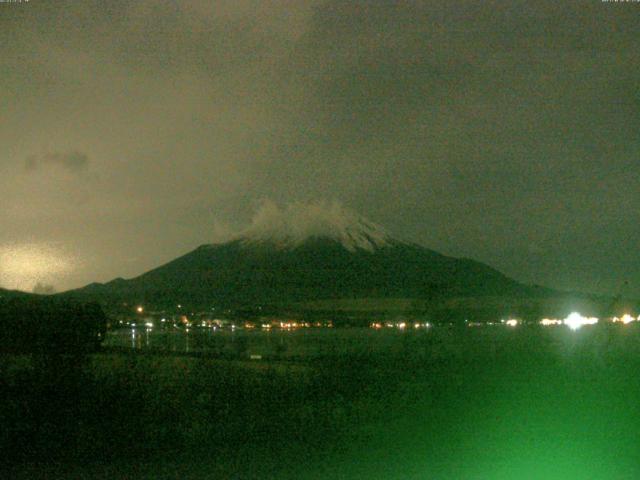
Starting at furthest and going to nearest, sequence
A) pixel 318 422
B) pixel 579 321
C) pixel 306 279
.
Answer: pixel 306 279 → pixel 579 321 → pixel 318 422

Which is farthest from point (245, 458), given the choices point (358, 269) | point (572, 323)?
point (358, 269)

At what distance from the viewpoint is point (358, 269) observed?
3622 inches

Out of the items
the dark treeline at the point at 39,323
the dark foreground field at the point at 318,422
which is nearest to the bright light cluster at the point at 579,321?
the dark foreground field at the point at 318,422

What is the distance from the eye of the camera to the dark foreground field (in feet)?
33.2

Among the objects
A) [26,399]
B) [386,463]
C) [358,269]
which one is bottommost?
[386,463]

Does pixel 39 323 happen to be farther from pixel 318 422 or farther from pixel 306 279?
pixel 306 279

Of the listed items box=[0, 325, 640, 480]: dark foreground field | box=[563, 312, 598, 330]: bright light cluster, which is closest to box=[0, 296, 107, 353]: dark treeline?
box=[0, 325, 640, 480]: dark foreground field

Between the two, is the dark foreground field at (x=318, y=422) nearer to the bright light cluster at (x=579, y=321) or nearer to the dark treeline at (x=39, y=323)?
the dark treeline at (x=39, y=323)

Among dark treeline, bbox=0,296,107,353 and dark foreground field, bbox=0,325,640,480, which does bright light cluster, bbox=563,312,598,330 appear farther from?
dark treeline, bbox=0,296,107,353

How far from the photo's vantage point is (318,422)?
12.7m

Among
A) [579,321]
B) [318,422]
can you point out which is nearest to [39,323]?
[318,422]

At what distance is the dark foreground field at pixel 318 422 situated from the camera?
1013 cm

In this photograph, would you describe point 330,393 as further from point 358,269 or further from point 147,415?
point 358,269

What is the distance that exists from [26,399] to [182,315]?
61.5 m
